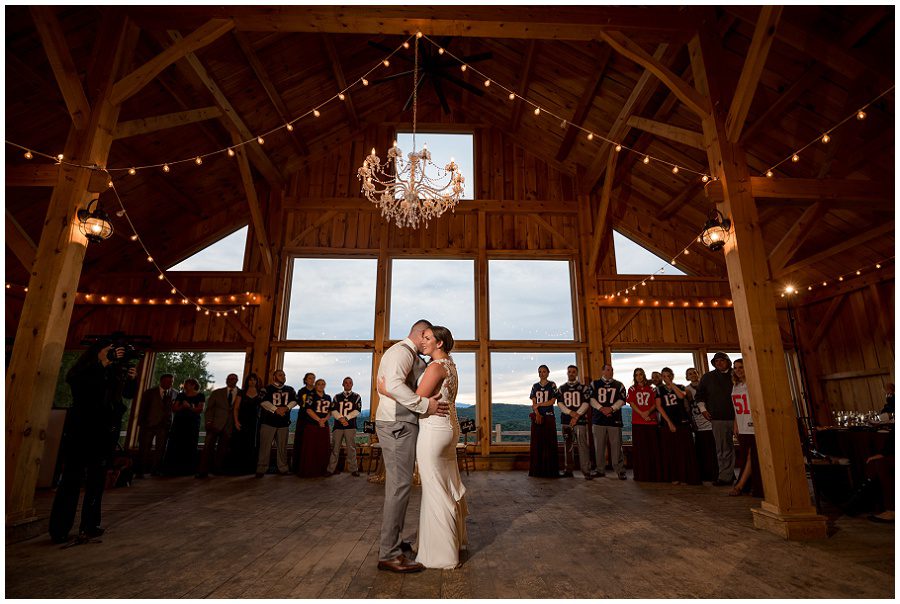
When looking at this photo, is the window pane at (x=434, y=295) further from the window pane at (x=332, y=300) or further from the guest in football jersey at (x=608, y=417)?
the guest in football jersey at (x=608, y=417)

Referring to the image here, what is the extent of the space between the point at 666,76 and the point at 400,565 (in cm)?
476

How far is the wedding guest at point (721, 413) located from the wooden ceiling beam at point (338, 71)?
7241mm

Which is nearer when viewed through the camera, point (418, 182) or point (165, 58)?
point (165, 58)

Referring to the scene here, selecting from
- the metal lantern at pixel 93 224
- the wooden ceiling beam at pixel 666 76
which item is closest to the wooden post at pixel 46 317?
the metal lantern at pixel 93 224

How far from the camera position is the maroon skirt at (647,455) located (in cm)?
554

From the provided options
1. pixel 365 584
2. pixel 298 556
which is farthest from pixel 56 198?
pixel 365 584

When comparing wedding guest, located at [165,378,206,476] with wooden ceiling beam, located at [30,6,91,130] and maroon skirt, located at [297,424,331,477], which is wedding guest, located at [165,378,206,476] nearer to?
maroon skirt, located at [297,424,331,477]

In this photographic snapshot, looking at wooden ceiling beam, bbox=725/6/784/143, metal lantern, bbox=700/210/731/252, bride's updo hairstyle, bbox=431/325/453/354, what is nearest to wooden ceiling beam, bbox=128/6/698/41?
wooden ceiling beam, bbox=725/6/784/143

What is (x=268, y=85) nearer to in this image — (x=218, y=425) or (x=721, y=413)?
(x=218, y=425)

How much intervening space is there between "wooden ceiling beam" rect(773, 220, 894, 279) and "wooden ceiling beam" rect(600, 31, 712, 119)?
3133 millimetres

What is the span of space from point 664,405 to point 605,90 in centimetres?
497

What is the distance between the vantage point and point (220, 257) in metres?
8.48

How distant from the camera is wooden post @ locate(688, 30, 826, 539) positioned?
3092mm

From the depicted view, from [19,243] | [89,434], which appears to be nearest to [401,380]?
[89,434]
